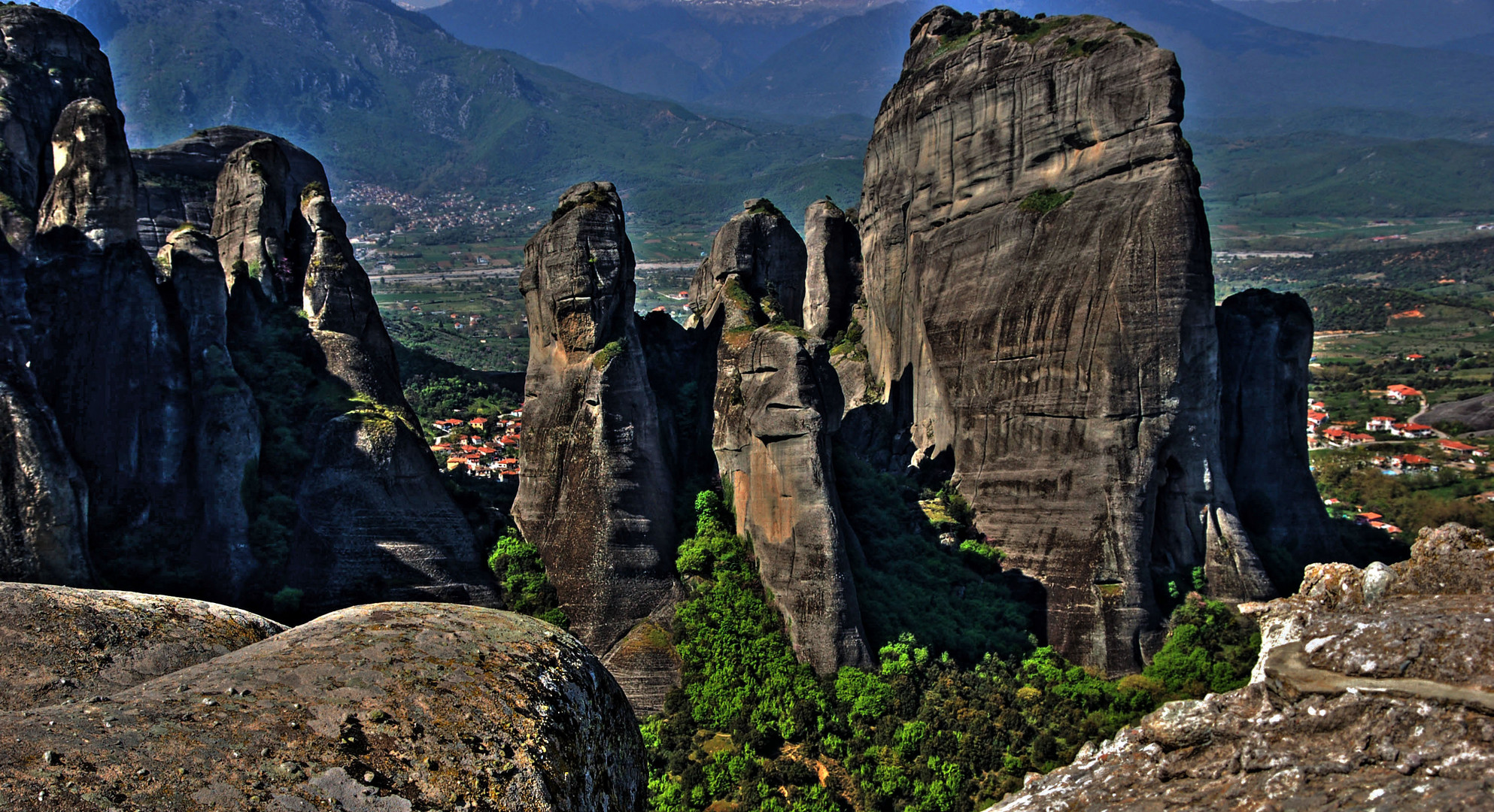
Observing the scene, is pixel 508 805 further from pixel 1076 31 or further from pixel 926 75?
pixel 926 75

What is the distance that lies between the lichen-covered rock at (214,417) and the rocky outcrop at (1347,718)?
19.6 metres

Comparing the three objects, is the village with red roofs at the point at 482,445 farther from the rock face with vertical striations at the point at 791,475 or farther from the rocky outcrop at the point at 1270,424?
the rocky outcrop at the point at 1270,424

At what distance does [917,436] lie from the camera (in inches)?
1547

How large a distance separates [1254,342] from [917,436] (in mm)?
12177

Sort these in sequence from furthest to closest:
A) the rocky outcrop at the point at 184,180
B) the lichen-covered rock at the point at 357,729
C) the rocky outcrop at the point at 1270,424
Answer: the rocky outcrop at the point at 1270,424, the rocky outcrop at the point at 184,180, the lichen-covered rock at the point at 357,729

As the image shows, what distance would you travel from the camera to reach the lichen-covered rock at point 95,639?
714 centimetres

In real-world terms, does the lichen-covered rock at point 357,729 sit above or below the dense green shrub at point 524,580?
above

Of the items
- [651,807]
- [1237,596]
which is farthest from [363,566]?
[1237,596]

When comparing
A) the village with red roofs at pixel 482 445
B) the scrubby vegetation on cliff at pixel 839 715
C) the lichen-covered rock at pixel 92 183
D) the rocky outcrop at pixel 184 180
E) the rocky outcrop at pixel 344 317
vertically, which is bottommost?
the scrubby vegetation on cliff at pixel 839 715

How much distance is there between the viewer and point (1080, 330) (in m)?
31.8

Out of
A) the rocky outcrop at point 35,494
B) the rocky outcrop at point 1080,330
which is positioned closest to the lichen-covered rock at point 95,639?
the rocky outcrop at point 35,494

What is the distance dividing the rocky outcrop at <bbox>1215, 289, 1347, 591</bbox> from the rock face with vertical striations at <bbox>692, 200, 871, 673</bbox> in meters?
15.4

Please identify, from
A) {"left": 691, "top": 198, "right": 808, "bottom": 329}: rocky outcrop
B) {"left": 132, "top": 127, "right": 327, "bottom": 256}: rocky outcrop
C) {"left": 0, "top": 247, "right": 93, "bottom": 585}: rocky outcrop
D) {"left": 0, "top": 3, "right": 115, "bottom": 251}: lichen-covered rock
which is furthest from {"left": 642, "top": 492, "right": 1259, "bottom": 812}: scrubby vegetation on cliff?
{"left": 132, "top": 127, "right": 327, "bottom": 256}: rocky outcrop

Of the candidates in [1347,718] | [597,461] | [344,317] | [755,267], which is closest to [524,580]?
[597,461]
